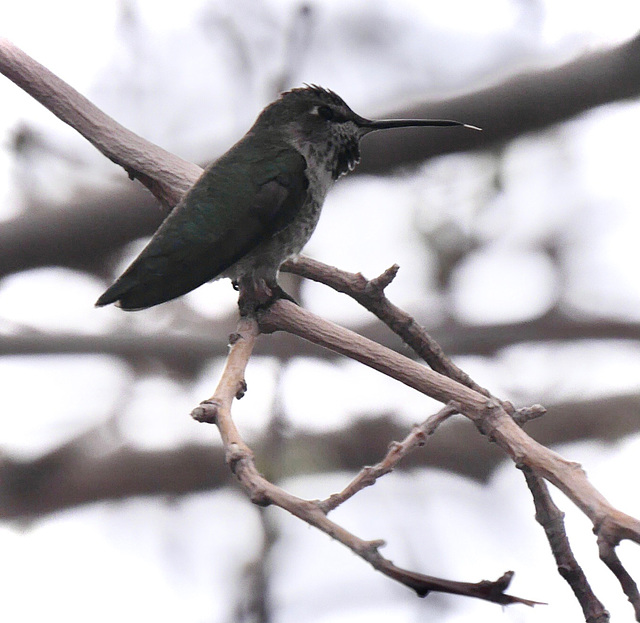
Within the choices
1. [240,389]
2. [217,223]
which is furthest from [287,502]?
[217,223]

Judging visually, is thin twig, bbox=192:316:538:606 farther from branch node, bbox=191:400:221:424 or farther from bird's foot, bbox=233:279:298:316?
bird's foot, bbox=233:279:298:316

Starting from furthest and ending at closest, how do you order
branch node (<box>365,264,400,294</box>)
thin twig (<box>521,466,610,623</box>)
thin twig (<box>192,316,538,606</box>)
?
1. branch node (<box>365,264,400,294</box>)
2. thin twig (<box>521,466,610,623</box>)
3. thin twig (<box>192,316,538,606</box>)

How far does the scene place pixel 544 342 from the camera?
1909mm

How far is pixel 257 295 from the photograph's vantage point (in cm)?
98

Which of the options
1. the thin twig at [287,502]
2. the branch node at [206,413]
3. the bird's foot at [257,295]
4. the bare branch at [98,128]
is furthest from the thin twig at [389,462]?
the bare branch at [98,128]

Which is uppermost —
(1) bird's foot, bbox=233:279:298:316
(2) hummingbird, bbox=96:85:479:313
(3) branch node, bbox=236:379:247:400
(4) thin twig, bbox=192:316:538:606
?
(2) hummingbird, bbox=96:85:479:313

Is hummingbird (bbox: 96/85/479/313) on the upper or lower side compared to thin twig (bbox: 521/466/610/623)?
upper

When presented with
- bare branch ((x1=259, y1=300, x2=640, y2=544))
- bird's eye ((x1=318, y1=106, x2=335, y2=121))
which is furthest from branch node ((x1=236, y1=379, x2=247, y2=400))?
bird's eye ((x1=318, y1=106, x2=335, y2=121))

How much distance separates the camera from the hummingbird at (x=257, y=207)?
3.12 feet

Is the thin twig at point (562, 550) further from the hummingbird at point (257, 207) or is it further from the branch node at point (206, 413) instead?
the hummingbird at point (257, 207)

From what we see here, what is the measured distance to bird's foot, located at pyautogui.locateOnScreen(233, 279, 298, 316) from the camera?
0.96 meters

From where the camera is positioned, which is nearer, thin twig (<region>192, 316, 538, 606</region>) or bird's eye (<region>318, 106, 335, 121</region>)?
thin twig (<region>192, 316, 538, 606</region>)

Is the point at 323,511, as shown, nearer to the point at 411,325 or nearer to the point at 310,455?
the point at 411,325

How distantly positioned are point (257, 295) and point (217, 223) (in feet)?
0.35
